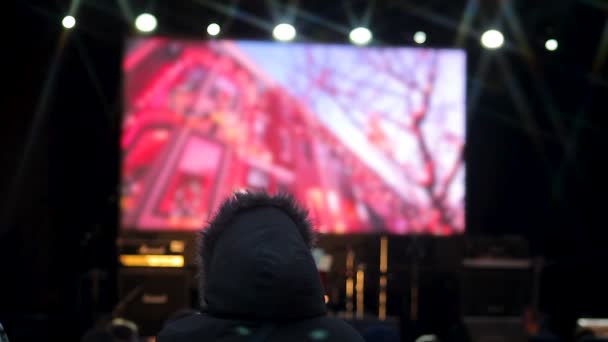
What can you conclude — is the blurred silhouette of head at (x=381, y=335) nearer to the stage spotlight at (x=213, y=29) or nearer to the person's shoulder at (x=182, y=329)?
the person's shoulder at (x=182, y=329)

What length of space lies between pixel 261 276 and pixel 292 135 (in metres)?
5.19

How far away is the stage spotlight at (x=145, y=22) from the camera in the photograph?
659 centimetres

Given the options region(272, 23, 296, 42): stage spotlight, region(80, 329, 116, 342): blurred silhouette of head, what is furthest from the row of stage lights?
region(80, 329, 116, 342): blurred silhouette of head

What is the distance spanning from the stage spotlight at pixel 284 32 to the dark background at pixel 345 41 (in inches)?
9.7

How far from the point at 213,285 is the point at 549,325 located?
5820mm

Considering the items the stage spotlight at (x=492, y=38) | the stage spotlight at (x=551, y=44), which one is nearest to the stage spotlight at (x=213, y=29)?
the stage spotlight at (x=492, y=38)

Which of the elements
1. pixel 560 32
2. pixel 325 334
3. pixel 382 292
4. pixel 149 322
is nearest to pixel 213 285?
pixel 325 334

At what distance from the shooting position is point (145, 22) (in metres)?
6.62

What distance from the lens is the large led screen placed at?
6.51 metres

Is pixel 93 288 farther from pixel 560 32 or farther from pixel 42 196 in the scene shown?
pixel 560 32

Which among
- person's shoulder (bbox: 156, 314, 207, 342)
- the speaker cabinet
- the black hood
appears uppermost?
the black hood

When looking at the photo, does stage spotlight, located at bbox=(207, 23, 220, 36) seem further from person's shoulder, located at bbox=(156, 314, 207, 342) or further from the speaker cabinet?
person's shoulder, located at bbox=(156, 314, 207, 342)

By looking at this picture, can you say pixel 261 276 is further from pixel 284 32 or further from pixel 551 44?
pixel 551 44

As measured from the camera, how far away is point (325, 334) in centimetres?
142
